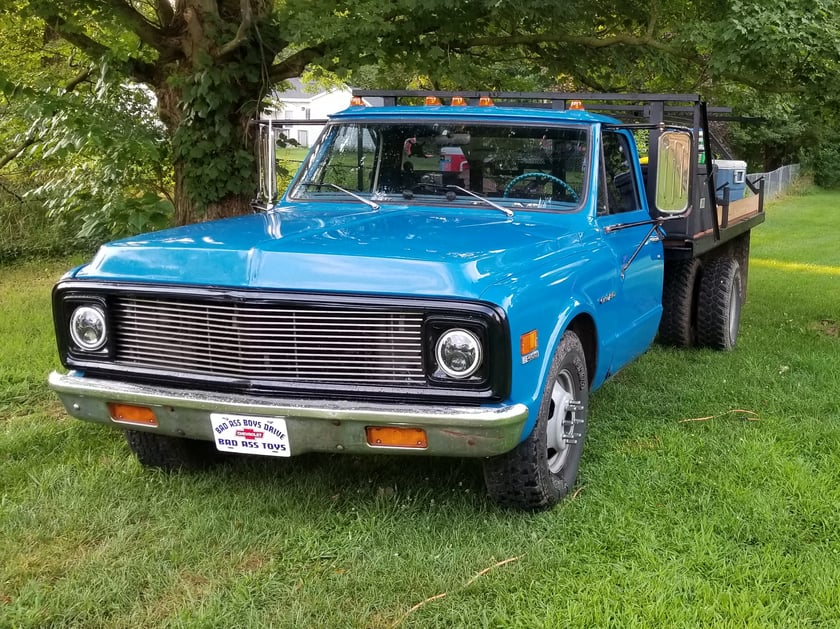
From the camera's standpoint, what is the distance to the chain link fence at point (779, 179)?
28.4m

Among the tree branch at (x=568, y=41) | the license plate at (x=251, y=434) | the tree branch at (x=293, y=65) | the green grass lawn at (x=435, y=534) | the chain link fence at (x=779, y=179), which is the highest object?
the tree branch at (x=568, y=41)

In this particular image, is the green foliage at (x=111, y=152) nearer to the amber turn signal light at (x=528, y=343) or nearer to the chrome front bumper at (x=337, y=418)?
the chrome front bumper at (x=337, y=418)

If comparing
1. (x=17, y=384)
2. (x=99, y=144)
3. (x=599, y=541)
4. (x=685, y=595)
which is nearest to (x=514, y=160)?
(x=599, y=541)

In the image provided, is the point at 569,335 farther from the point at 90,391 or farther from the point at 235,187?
the point at 235,187

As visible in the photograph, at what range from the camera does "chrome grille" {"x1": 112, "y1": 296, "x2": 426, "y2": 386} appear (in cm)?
349

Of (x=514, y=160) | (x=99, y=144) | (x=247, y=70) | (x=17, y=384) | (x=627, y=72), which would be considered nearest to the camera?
(x=514, y=160)

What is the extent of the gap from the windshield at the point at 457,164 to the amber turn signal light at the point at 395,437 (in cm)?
173

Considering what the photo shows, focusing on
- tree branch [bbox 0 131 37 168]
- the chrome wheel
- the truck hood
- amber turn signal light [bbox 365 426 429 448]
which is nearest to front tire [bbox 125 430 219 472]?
the truck hood

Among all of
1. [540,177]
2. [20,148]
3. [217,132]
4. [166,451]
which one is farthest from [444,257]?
[20,148]

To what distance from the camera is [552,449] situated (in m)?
4.19

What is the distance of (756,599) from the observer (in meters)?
3.29

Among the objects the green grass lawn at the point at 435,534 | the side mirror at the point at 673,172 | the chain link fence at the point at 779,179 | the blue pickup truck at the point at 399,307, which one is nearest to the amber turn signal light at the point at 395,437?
the blue pickup truck at the point at 399,307

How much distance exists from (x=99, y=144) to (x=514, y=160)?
4530 millimetres

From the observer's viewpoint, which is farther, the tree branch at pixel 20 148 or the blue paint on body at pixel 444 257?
the tree branch at pixel 20 148
